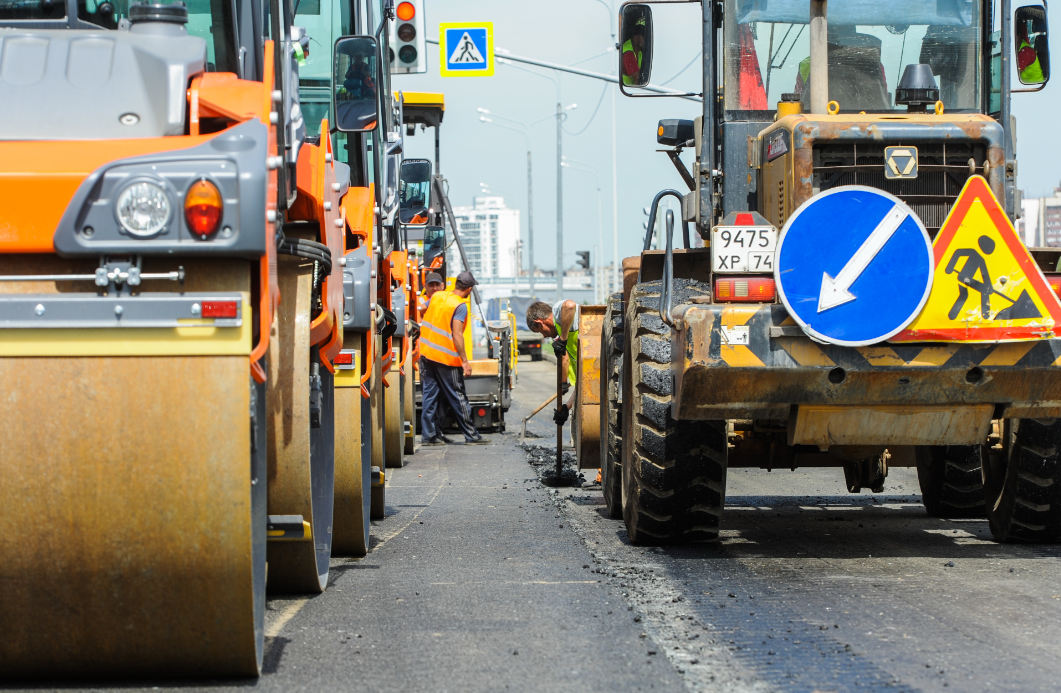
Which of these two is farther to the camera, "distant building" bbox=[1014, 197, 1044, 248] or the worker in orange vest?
"distant building" bbox=[1014, 197, 1044, 248]

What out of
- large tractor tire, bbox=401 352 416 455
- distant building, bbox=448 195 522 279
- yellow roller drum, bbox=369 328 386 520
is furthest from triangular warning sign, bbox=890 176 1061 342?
distant building, bbox=448 195 522 279

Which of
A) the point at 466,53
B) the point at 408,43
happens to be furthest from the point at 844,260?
the point at 466,53

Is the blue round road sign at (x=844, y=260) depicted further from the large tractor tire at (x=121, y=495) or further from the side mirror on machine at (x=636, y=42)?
the large tractor tire at (x=121, y=495)

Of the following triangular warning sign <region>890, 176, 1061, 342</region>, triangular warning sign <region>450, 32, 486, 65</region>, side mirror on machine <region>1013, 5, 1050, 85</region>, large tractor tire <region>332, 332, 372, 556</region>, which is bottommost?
large tractor tire <region>332, 332, 372, 556</region>

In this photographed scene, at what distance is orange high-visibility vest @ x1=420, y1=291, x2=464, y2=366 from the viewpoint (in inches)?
564

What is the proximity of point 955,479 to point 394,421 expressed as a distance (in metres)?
5.25

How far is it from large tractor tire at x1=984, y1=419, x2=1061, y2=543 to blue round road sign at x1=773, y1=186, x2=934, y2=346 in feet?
4.90

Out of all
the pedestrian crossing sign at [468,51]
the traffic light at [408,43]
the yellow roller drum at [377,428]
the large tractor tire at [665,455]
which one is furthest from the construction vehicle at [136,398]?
the pedestrian crossing sign at [468,51]

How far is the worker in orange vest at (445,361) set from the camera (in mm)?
14289

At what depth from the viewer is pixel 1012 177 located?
251 inches

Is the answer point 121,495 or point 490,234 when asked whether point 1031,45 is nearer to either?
point 121,495

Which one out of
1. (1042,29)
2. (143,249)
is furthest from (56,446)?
(1042,29)

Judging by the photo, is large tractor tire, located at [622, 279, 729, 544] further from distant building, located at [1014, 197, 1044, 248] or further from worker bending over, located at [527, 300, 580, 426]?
distant building, located at [1014, 197, 1044, 248]

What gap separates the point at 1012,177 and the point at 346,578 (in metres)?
3.79
